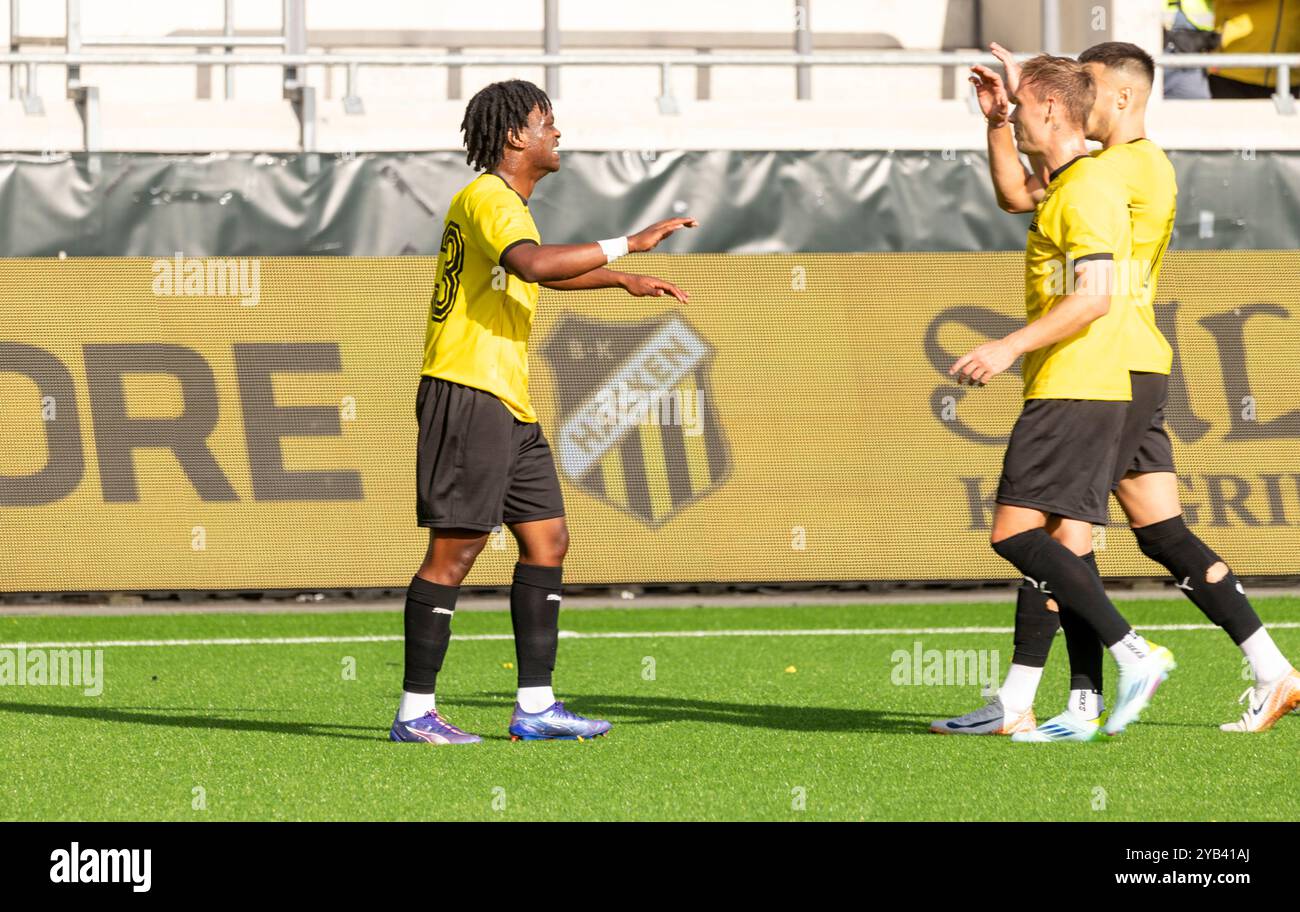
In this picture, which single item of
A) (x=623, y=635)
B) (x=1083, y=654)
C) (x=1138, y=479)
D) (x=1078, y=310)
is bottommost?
(x=623, y=635)

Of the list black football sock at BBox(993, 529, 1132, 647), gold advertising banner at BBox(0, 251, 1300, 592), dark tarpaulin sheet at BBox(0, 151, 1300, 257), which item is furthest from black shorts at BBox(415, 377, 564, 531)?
dark tarpaulin sheet at BBox(0, 151, 1300, 257)

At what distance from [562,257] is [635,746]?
1.55 meters

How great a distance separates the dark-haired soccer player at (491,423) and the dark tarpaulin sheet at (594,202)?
507 centimetres

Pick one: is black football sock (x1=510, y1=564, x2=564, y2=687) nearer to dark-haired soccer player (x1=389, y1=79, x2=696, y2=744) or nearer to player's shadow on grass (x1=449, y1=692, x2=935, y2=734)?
dark-haired soccer player (x1=389, y1=79, x2=696, y2=744)

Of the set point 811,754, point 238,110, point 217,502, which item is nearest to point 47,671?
point 217,502

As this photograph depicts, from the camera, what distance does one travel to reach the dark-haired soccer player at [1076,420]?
5391 millimetres

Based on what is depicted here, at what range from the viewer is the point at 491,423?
5637 mm

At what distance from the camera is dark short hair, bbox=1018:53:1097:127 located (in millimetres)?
5633

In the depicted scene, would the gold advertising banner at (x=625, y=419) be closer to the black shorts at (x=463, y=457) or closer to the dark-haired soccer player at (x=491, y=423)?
the dark-haired soccer player at (x=491, y=423)

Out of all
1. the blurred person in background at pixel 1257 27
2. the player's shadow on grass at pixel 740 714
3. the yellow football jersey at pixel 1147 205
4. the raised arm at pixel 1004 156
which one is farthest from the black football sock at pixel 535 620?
the blurred person in background at pixel 1257 27
